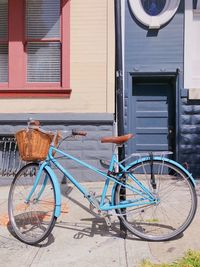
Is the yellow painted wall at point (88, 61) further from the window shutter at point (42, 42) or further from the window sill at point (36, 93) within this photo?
the window shutter at point (42, 42)

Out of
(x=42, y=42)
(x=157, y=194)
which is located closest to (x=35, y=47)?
(x=42, y=42)

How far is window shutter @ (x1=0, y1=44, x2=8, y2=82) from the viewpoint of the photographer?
783 cm

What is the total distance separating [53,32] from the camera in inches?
303

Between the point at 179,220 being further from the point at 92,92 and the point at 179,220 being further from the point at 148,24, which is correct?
the point at 148,24

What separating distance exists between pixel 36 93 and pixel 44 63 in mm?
636

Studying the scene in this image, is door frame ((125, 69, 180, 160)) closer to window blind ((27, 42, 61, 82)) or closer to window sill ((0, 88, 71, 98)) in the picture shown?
window sill ((0, 88, 71, 98))

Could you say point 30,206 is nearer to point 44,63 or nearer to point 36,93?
point 36,93

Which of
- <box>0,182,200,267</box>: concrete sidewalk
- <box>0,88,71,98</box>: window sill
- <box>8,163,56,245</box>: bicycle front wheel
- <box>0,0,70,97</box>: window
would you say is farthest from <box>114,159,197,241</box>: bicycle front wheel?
<box>0,0,70,97</box>: window

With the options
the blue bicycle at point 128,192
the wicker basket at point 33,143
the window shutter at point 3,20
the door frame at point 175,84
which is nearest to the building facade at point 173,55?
the door frame at point 175,84

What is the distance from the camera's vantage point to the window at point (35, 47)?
24.8 feet

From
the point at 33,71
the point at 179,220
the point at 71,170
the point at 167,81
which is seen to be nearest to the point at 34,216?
the point at 179,220

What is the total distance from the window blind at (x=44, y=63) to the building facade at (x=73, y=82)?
9 cm

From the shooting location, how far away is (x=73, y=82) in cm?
757

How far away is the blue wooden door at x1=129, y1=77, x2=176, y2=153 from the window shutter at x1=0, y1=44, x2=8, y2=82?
103 inches
